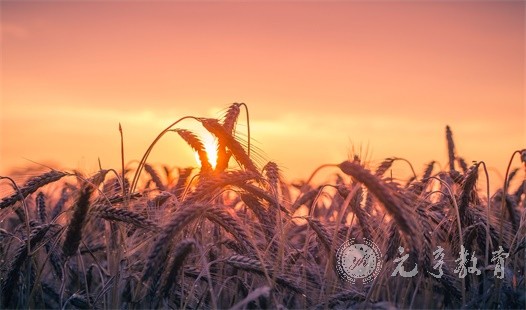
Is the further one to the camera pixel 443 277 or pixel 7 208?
pixel 7 208

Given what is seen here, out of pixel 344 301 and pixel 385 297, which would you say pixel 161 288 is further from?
pixel 385 297

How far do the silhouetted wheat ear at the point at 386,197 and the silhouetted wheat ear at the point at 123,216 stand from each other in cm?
127

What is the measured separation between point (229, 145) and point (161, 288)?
1.11 metres

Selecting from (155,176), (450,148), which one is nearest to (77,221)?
(155,176)

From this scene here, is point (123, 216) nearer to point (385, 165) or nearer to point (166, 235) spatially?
point (166, 235)

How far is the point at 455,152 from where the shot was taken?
7207mm

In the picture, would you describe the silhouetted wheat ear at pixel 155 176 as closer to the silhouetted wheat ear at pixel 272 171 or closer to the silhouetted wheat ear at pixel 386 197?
the silhouetted wheat ear at pixel 272 171

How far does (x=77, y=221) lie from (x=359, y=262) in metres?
2.19

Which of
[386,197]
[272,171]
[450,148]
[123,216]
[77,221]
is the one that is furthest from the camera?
[450,148]

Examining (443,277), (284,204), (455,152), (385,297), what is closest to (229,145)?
(284,204)

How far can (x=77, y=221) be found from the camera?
3.52 metres

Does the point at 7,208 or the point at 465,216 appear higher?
the point at 465,216

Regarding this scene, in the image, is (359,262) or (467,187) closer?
(467,187)

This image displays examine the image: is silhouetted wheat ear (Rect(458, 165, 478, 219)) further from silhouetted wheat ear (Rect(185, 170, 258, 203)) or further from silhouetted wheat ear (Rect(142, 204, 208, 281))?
silhouetted wheat ear (Rect(142, 204, 208, 281))
